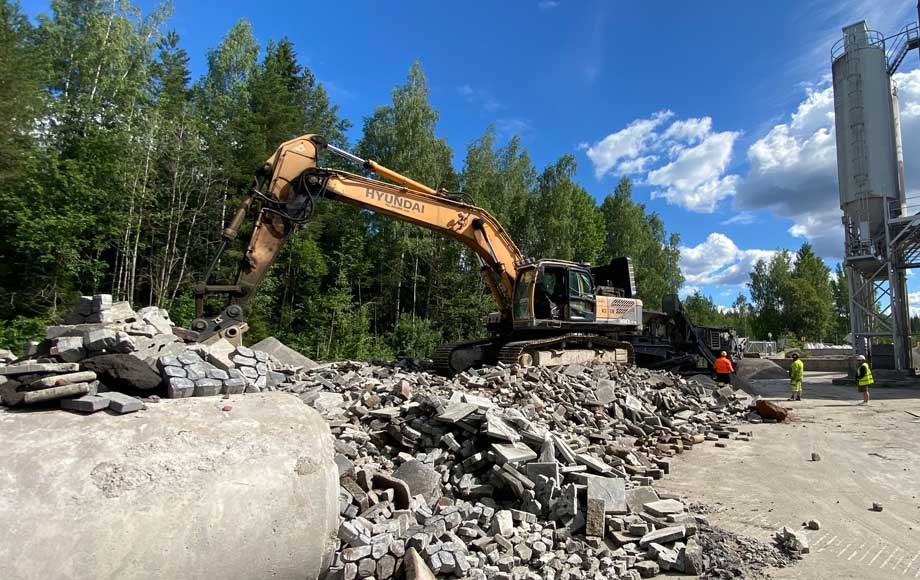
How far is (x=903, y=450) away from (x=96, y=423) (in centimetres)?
1070

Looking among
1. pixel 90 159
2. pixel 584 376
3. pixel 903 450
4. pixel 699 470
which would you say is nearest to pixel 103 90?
pixel 90 159

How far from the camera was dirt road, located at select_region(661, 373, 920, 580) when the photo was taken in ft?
13.6

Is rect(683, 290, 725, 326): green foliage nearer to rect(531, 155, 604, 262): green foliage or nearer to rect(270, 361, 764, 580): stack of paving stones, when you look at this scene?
rect(531, 155, 604, 262): green foliage

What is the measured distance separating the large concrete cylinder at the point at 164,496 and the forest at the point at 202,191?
10937 mm

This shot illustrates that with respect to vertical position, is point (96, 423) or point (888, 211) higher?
point (888, 211)

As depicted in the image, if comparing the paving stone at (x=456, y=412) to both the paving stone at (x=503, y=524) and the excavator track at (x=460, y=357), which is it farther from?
the excavator track at (x=460, y=357)

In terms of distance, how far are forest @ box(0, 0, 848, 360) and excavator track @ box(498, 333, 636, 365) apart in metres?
7.83

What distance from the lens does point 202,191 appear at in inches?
742

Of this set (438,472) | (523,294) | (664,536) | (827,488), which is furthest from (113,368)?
(523,294)

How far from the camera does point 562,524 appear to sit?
4469mm

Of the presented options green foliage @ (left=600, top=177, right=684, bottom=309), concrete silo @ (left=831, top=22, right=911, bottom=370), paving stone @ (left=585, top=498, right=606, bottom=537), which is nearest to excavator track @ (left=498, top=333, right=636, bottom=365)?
paving stone @ (left=585, top=498, right=606, bottom=537)

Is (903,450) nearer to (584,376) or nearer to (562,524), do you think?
(584,376)

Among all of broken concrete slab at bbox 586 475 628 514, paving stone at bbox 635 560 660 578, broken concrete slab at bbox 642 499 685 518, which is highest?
broken concrete slab at bbox 586 475 628 514

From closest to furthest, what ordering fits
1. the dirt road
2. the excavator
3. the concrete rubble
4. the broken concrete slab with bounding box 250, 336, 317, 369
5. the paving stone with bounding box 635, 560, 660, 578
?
the concrete rubble
the paving stone with bounding box 635, 560, 660, 578
the dirt road
the excavator
the broken concrete slab with bounding box 250, 336, 317, 369
